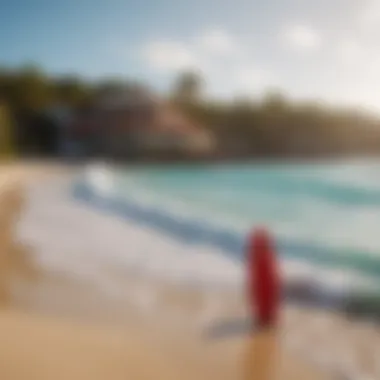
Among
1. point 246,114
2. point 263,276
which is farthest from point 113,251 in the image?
point 246,114

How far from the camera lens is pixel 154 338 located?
4.35ft

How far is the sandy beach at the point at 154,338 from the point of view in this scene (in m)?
1.16

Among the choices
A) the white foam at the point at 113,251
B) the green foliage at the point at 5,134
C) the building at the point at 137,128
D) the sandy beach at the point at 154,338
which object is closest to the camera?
the sandy beach at the point at 154,338

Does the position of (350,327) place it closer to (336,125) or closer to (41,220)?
(336,125)

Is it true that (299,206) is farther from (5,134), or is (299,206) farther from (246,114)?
(5,134)

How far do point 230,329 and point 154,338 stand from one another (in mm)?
173

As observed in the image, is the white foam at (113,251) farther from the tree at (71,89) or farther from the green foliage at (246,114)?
the tree at (71,89)

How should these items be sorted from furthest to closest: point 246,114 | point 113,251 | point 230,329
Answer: point 113,251, point 230,329, point 246,114

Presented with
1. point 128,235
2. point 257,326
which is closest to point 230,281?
point 257,326

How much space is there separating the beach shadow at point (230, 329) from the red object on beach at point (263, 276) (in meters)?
0.03

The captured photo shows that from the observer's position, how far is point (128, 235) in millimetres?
1946

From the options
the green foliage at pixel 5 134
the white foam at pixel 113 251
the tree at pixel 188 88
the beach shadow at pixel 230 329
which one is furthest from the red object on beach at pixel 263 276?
the green foliage at pixel 5 134

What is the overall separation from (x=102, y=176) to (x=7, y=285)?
40 cm

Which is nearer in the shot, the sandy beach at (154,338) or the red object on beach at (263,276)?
the sandy beach at (154,338)
